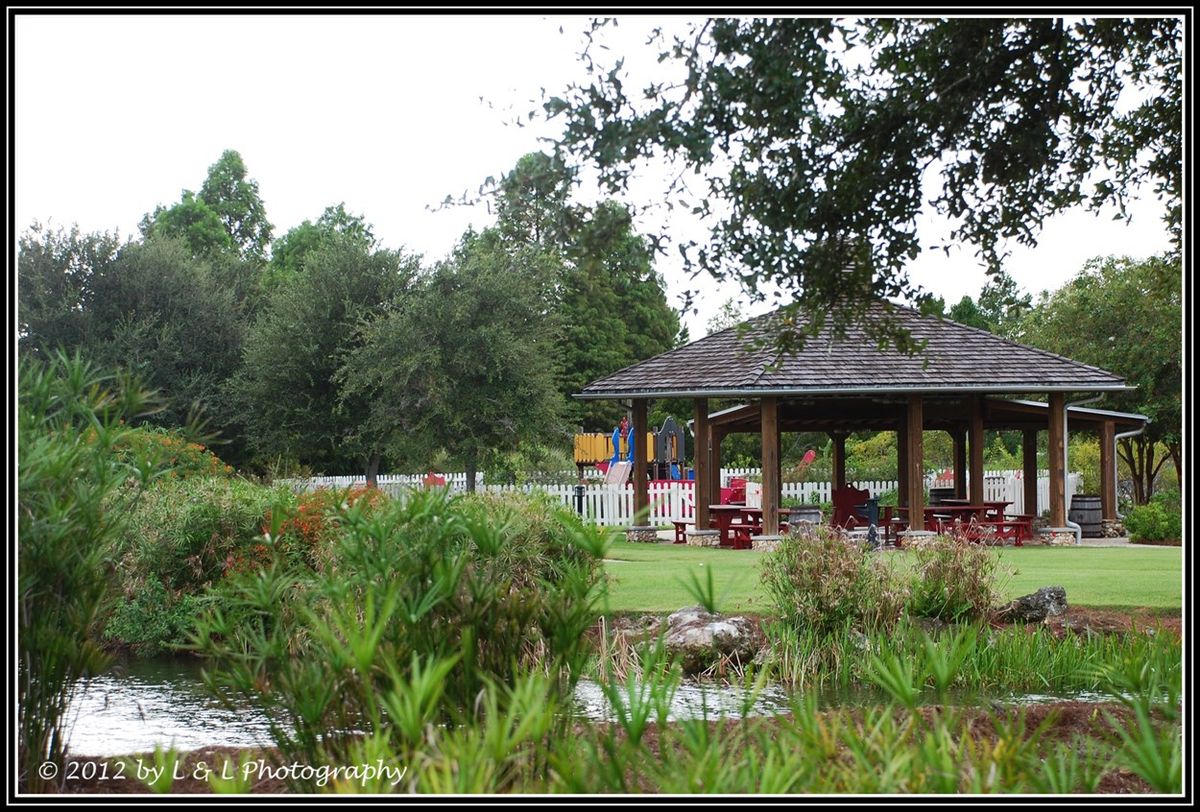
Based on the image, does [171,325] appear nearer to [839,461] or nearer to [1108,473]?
[839,461]

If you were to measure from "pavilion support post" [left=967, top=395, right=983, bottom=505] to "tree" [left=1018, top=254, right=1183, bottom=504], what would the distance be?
8259 mm

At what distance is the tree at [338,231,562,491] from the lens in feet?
98.5

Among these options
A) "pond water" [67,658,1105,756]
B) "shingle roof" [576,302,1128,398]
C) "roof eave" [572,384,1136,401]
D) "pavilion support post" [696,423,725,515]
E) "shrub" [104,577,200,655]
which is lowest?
"pond water" [67,658,1105,756]

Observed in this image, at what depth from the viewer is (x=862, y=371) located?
20.4 meters

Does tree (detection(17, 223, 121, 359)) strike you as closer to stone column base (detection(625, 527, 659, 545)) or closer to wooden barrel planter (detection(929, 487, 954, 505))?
stone column base (detection(625, 527, 659, 545))

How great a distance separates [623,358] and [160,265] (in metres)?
21.9

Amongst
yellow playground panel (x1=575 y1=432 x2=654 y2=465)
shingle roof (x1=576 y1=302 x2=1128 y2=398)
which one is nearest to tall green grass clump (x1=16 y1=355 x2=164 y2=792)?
shingle roof (x1=576 y1=302 x2=1128 y2=398)

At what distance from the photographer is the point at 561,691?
5.43 metres

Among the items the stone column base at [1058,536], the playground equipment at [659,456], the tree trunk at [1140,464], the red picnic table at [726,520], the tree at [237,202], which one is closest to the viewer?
the red picnic table at [726,520]

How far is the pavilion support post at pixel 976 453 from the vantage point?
71.9 ft

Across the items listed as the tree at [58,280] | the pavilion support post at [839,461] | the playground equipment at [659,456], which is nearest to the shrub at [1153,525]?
the pavilion support post at [839,461]

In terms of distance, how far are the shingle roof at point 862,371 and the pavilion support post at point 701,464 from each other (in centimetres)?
68

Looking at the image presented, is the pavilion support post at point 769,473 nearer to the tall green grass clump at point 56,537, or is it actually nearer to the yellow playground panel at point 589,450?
the tall green grass clump at point 56,537
